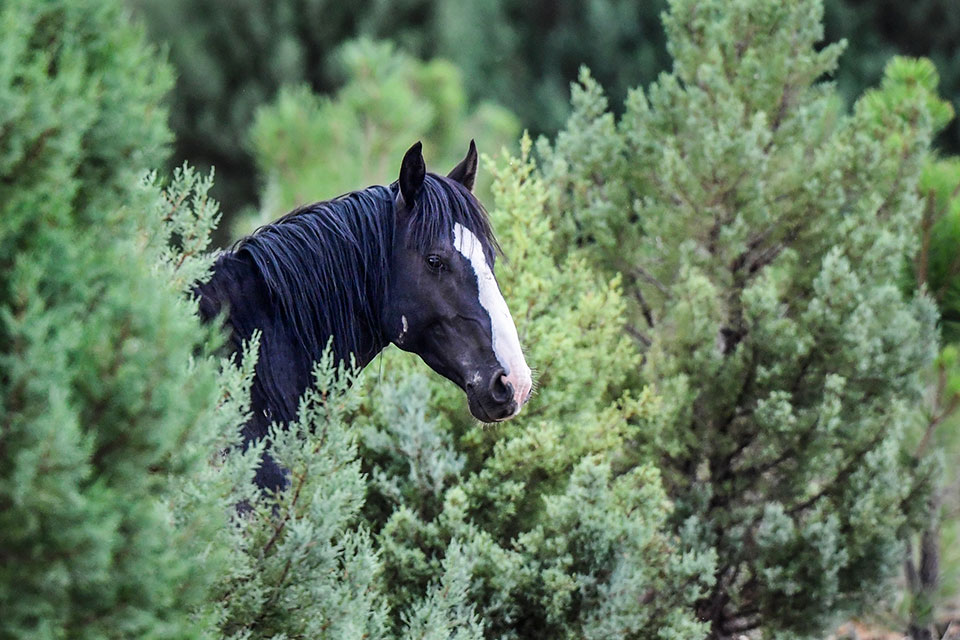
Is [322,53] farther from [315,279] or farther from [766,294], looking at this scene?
[315,279]

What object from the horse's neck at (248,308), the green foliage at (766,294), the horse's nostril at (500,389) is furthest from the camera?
the green foliage at (766,294)

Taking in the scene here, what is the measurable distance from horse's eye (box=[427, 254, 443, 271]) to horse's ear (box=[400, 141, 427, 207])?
0.19m

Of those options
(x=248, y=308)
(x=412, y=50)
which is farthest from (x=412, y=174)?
(x=412, y=50)

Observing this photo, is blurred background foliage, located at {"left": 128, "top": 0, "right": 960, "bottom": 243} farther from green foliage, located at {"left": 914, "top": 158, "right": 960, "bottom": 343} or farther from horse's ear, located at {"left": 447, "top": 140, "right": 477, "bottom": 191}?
horse's ear, located at {"left": 447, "top": 140, "right": 477, "bottom": 191}

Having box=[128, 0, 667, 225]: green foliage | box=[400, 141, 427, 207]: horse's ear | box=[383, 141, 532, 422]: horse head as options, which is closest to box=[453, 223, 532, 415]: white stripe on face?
box=[383, 141, 532, 422]: horse head

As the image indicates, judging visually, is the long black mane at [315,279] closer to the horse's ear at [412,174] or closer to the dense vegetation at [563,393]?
the horse's ear at [412,174]

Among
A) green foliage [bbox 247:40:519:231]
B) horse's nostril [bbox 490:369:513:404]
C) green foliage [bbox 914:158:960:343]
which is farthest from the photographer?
green foliage [bbox 247:40:519:231]

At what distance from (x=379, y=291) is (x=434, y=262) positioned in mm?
207

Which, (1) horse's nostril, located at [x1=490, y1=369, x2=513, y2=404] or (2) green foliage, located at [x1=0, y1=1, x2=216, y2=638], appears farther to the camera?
(1) horse's nostril, located at [x1=490, y1=369, x2=513, y2=404]

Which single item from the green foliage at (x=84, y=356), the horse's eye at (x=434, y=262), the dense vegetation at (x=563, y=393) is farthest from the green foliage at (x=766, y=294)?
the green foliage at (x=84, y=356)

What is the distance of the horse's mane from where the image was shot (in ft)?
12.5

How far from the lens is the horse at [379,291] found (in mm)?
3756

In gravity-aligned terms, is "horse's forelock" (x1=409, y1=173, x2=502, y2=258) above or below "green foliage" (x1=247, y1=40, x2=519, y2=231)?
below

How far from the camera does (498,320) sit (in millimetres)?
3832
